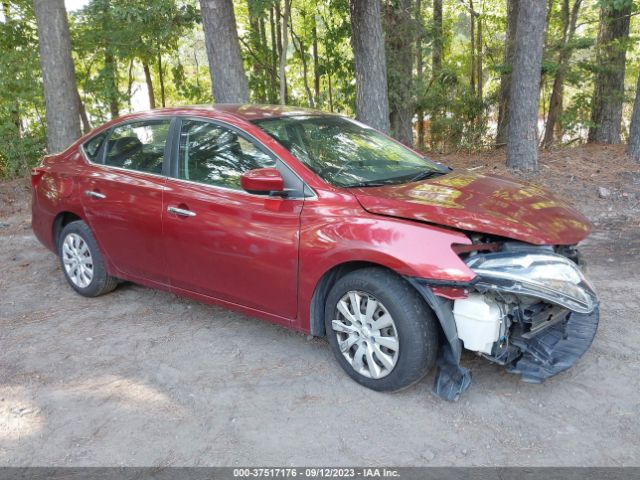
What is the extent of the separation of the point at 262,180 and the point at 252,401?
1.40 m

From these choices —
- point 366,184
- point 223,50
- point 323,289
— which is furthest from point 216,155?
point 223,50

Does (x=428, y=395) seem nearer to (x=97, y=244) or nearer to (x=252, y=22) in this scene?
(x=97, y=244)

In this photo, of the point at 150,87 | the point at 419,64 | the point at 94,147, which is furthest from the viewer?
the point at 150,87

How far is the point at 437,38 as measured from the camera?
12727mm

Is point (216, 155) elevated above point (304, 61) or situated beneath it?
situated beneath

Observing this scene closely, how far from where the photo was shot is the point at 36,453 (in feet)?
9.95

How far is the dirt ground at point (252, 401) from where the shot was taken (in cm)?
298

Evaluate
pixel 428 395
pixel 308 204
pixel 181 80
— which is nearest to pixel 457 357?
pixel 428 395

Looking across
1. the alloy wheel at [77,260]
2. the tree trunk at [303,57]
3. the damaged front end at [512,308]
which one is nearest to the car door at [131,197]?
the alloy wheel at [77,260]

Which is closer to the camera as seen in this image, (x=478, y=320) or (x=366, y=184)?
(x=478, y=320)

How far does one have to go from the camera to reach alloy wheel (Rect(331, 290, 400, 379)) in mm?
3379

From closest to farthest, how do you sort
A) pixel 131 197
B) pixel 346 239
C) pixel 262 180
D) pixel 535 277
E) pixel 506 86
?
pixel 535 277, pixel 346 239, pixel 262 180, pixel 131 197, pixel 506 86

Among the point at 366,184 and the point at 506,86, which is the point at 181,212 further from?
the point at 506,86

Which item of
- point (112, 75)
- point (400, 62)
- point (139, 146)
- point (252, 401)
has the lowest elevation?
point (252, 401)
